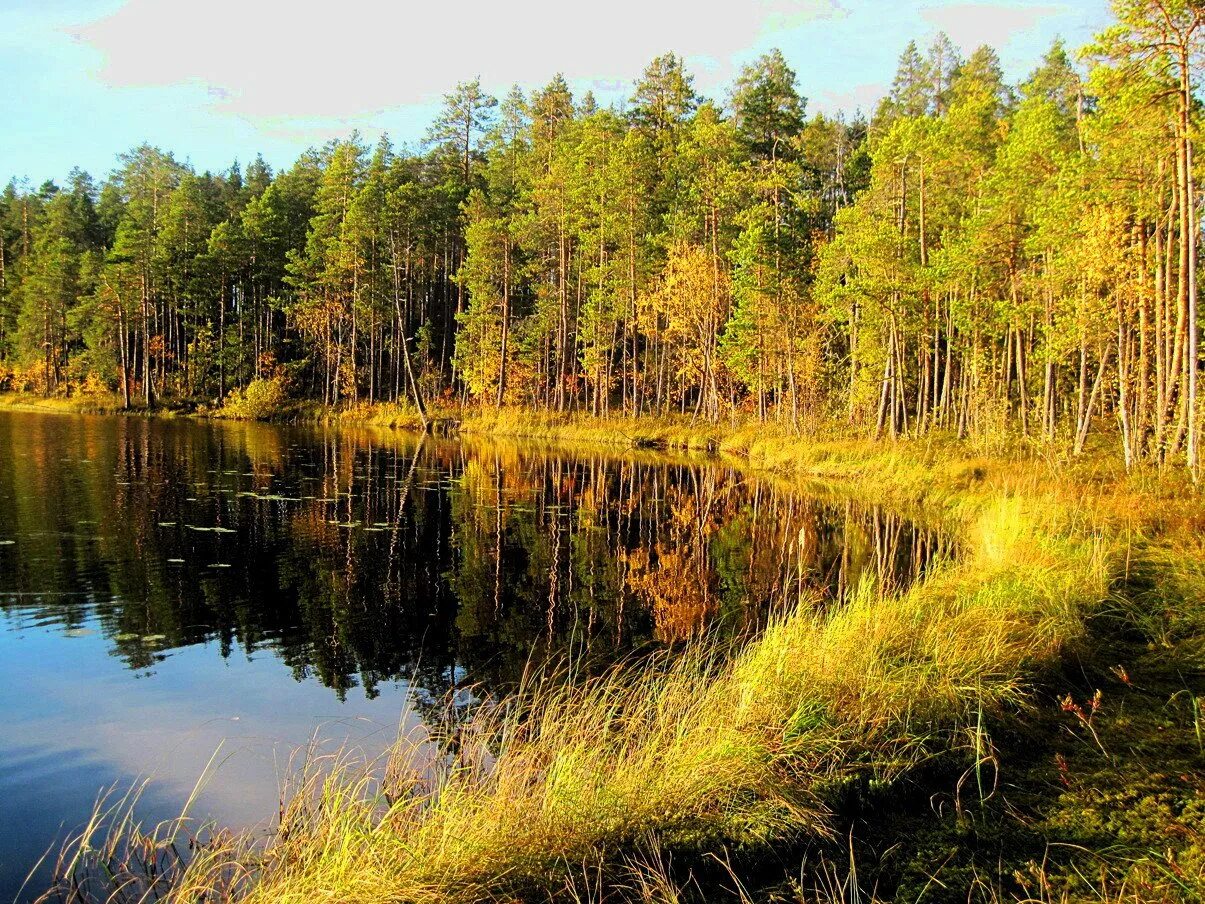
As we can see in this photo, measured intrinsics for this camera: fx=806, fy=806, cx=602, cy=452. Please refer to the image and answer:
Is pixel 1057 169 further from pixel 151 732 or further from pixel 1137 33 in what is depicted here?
pixel 151 732

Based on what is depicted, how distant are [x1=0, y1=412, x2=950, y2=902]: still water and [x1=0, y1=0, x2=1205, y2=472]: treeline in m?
7.88

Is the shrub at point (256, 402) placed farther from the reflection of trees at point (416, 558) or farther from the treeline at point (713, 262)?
the reflection of trees at point (416, 558)

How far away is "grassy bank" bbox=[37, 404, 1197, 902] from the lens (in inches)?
151

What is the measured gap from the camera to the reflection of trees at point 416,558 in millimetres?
9672

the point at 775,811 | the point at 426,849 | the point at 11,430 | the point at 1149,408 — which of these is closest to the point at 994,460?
the point at 1149,408

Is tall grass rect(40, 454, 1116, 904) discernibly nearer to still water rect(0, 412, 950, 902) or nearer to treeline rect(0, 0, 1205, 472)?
still water rect(0, 412, 950, 902)

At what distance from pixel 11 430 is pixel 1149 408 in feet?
147

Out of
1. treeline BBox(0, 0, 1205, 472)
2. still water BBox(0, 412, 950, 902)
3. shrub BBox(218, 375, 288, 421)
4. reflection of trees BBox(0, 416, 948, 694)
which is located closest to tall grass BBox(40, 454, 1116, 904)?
still water BBox(0, 412, 950, 902)

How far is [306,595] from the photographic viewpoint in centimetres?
1158

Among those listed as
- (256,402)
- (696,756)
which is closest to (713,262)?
(256,402)

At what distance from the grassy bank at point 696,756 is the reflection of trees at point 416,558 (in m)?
1.93

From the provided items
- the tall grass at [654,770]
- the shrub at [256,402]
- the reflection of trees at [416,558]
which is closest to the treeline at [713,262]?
the shrub at [256,402]

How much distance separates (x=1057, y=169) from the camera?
2212 cm

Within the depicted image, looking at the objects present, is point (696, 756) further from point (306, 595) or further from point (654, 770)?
point (306, 595)
